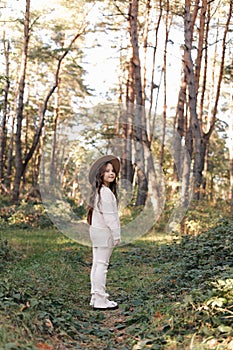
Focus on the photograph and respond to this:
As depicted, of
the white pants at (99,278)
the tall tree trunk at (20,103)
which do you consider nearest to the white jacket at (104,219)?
the white pants at (99,278)

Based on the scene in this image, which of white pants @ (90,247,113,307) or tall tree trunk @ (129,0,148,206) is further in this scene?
tall tree trunk @ (129,0,148,206)

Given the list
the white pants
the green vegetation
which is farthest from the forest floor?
the white pants

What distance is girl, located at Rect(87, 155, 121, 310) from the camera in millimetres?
7023

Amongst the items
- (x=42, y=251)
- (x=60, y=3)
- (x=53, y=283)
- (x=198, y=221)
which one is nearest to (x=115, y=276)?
(x=53, y=283)

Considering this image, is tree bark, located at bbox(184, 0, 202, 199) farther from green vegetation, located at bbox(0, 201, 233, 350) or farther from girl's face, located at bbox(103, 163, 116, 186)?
girl's face, located at bbox(103, 163, 116, 186)

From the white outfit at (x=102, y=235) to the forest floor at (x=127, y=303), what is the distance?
10.7 inches

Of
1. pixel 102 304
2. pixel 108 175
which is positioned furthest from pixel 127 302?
pixel 108 175

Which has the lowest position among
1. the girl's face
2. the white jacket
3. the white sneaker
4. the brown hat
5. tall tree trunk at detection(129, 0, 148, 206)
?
the white sneaker

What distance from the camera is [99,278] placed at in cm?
710

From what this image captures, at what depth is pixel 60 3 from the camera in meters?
25.1

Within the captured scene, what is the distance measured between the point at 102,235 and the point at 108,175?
0.82 meters

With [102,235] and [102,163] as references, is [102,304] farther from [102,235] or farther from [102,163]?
[102,163]

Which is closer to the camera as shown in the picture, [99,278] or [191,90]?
[99,278]

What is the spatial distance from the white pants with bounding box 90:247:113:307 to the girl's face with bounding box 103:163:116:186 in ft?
3.01
